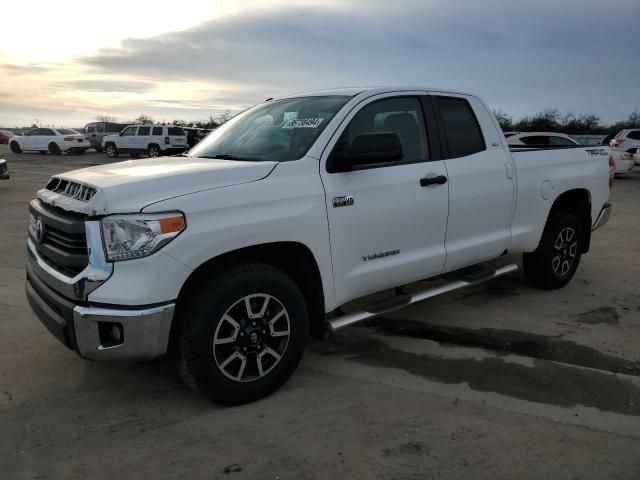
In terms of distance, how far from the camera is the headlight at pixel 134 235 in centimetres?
286

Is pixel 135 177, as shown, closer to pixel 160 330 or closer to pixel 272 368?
pixel 160 330

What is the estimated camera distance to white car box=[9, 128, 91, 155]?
1224 inches

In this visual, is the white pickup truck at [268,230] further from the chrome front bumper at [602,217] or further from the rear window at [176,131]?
the rear window at [176,131]

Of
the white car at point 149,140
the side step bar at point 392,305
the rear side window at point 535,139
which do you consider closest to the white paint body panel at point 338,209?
the side step bar at point 392,305

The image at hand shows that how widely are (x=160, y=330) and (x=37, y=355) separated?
170 cm

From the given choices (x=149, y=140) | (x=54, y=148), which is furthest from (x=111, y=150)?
(x=54, y=148)

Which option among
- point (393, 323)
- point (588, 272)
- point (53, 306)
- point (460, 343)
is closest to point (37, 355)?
point (53, 306)

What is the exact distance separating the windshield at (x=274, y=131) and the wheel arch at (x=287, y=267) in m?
0.61

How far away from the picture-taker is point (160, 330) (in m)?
2.93

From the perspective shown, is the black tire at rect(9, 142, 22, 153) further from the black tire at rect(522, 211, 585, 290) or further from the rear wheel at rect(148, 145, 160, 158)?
the black tire at rect(522, 211, 585, 290)

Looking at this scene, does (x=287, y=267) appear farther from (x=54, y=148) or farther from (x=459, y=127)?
(x=54, y=148)

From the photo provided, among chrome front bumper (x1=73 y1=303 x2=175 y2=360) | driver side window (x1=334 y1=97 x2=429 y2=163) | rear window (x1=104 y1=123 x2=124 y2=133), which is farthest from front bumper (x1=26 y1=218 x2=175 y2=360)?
rear window (x1=104 y1=123 x2=124 y2=133)

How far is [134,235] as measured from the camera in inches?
113

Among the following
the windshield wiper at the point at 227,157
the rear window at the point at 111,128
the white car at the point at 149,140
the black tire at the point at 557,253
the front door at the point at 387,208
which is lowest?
the black tire at the point at 557,253
